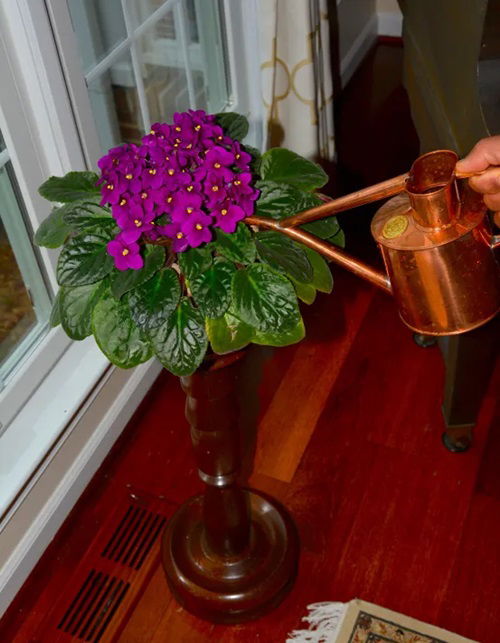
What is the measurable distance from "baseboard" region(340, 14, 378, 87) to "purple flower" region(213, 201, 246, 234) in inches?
87.0

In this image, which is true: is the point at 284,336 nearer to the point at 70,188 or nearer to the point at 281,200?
the point at 281,200

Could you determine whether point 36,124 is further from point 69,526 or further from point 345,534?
point 345,534

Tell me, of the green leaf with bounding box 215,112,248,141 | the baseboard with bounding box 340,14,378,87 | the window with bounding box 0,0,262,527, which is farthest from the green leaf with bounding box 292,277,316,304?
the baseboard with bounding box 340,14,378,87

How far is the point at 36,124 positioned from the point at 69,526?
847 mm

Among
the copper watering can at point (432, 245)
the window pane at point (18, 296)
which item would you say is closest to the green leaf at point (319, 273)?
the copper watering can at point (432, 245)

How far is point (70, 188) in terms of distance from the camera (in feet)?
3.67

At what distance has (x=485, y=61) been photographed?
134 cm

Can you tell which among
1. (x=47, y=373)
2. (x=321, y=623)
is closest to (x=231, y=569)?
(x=321, y=623)

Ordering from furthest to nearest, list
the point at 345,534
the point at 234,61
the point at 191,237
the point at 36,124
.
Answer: the point at 234,61 → the point at 345,534 → the point at 36,124 → the point at 191,237

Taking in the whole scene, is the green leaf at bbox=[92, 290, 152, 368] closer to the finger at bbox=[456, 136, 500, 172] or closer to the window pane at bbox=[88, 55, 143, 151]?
the finger at bbox=[456, 136, 500, 172]

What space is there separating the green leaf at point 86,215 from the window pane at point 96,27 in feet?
2.06

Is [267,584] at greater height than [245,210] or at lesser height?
lesser

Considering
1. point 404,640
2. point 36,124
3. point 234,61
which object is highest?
point 36,124

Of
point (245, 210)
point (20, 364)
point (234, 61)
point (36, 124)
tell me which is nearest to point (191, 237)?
point (245, 210)
